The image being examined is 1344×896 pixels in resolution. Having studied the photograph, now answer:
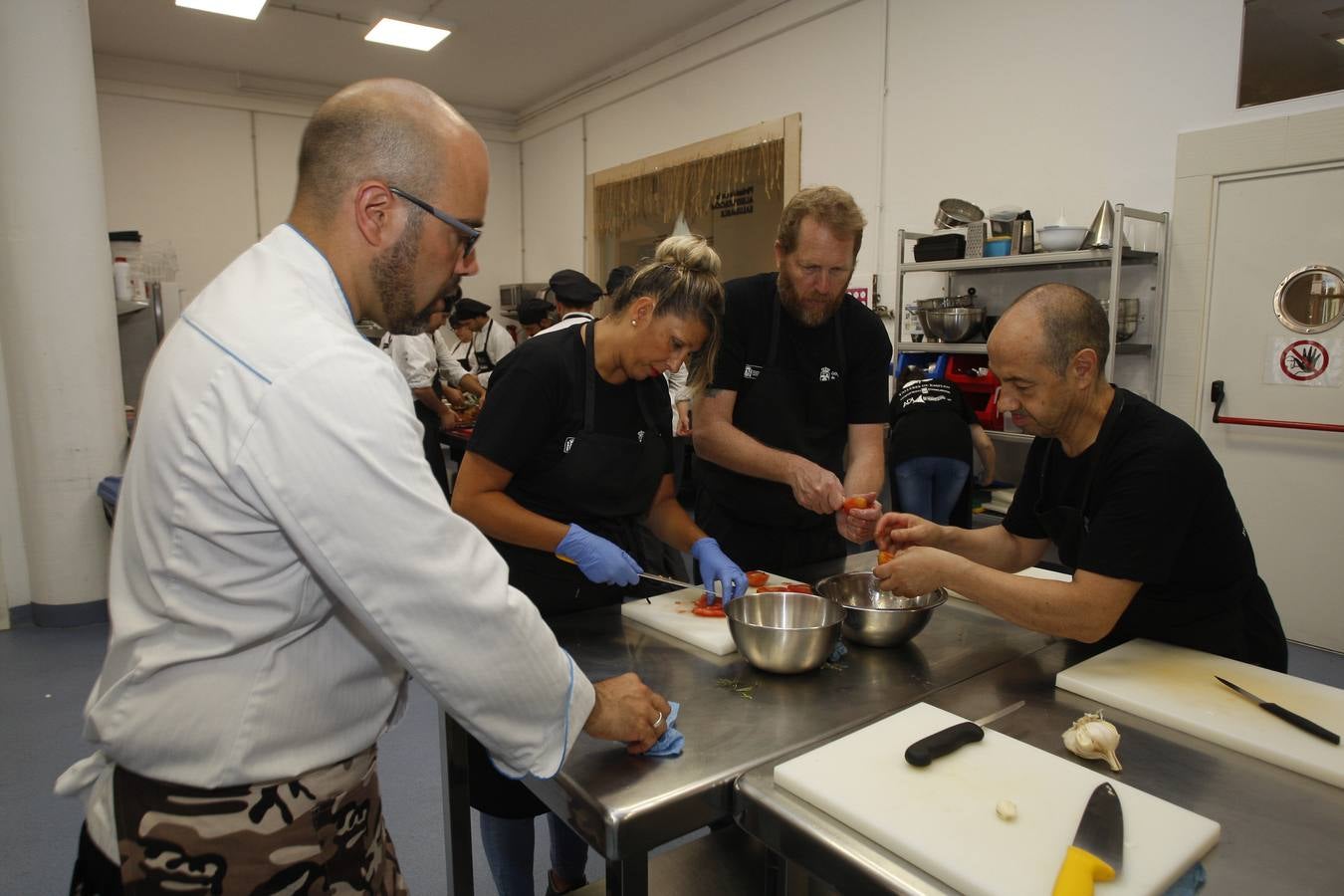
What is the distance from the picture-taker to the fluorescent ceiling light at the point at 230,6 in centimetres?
609

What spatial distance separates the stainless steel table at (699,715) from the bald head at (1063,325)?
1.96ft

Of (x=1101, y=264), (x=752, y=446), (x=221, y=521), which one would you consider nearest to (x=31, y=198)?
(x=752, y=446)

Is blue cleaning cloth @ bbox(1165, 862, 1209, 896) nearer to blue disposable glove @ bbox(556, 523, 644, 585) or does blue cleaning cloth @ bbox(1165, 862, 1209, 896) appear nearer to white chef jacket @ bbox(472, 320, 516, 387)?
blue disposable glove @ bbox(556, 523, 644, 585)

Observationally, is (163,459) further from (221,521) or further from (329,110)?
(329,110)

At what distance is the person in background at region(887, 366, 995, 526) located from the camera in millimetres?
4137

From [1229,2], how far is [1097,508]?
344 cm

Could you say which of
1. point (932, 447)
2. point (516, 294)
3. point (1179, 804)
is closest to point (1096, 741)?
point (1179, 804)

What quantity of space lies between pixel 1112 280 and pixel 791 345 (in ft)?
6.94

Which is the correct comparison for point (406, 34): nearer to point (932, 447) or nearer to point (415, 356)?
point (415, 356)

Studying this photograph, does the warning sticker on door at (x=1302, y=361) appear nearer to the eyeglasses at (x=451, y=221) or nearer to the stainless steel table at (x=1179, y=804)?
the stainless steel table at (x=1179, y=804)

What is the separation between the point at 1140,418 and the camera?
5.32 feet

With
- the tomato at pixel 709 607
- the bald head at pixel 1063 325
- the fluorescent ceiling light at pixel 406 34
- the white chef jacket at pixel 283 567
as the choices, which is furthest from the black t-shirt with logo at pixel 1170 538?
the fluorescent ceiling light at pixel 406 34

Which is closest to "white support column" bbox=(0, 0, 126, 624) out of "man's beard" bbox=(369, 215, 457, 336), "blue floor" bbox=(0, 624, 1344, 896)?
"blue floor" bbox=(0, 624, 1344, 896)

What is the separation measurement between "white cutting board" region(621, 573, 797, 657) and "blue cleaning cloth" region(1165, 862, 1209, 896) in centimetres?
82
